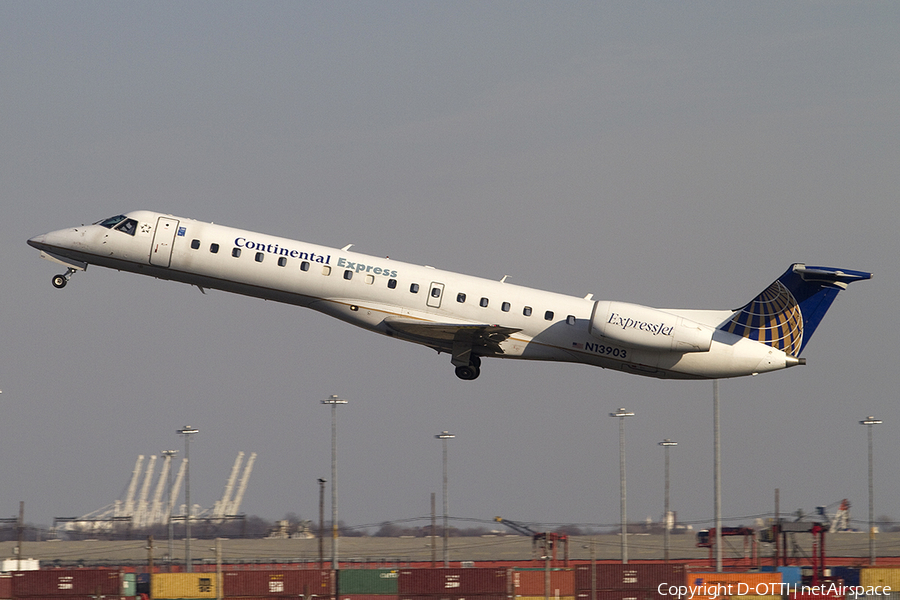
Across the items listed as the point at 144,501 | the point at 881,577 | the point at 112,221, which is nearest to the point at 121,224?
the point at 112,221

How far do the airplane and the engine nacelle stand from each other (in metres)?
0.03

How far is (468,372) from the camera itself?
33250mm

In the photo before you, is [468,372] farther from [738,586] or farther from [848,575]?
[848,575]

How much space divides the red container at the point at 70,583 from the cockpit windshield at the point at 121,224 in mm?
10486

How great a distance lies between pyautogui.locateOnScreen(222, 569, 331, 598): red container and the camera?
33344 mm

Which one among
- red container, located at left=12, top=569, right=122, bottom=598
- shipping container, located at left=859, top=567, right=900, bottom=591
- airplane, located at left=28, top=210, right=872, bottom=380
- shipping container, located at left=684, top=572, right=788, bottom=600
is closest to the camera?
airplane, located at left=28, top=210, right=872, bottom=380

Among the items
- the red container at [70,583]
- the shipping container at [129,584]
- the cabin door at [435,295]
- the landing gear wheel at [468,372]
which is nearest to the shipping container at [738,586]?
the landing gear wheel at [468,372]

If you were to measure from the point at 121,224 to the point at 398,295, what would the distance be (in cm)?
903

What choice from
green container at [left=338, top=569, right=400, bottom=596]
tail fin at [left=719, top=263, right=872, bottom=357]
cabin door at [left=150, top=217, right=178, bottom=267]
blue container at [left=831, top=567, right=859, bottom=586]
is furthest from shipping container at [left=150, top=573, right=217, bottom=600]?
blue container at [left=831, top=567, right=859, bottom=586]

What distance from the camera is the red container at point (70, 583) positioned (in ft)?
107

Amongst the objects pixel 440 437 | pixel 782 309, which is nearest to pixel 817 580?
pixel 782 309

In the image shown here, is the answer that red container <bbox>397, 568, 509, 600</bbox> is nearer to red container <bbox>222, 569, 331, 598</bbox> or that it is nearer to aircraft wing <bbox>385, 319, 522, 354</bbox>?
red container <bbox>222, 569, 331, 598</bbox>

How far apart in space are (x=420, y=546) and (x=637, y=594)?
41.9 m

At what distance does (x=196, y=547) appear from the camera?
244 feet
